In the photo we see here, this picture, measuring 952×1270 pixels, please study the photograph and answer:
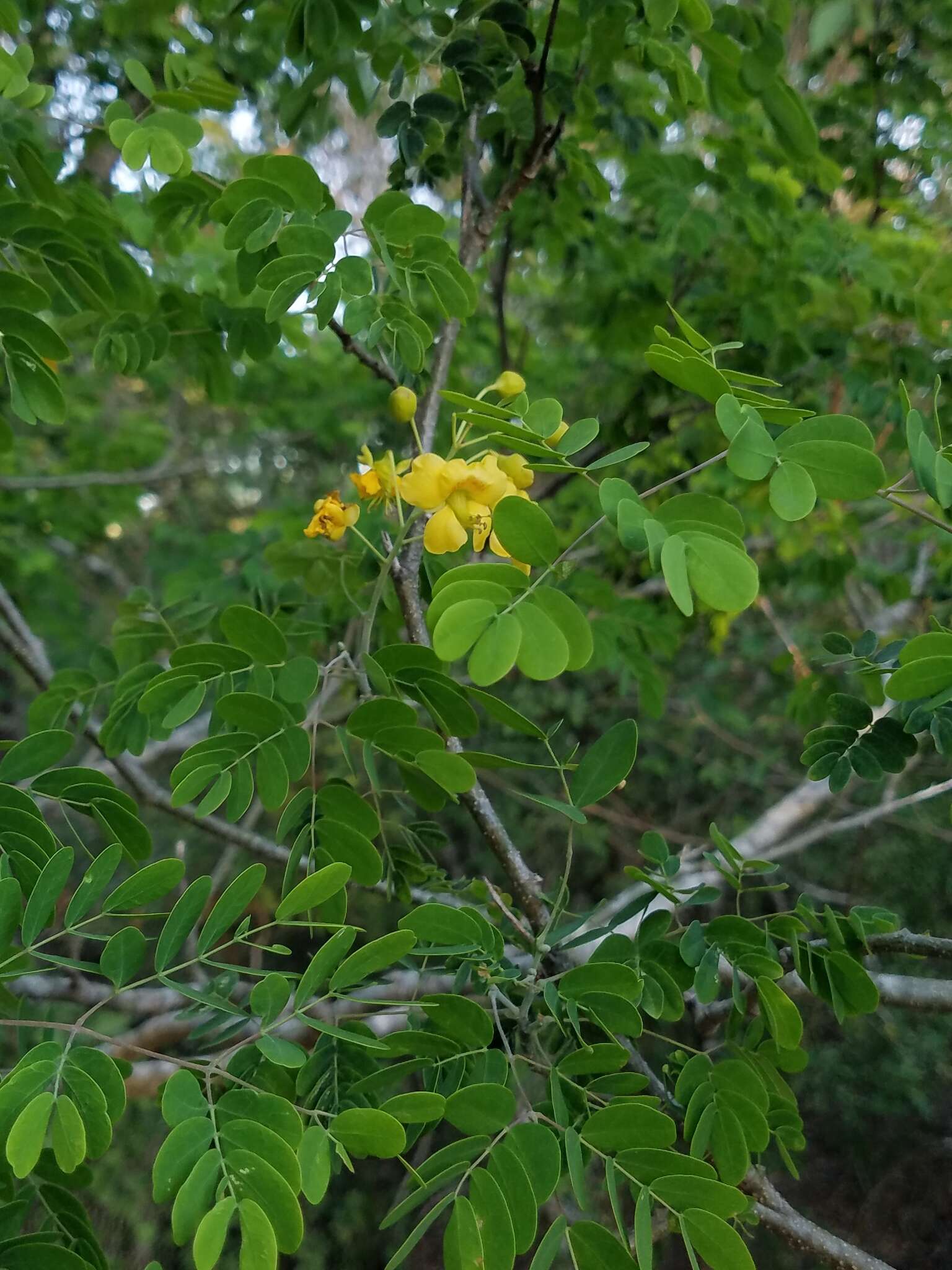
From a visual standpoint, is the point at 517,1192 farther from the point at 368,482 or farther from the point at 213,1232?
the point at 368,482

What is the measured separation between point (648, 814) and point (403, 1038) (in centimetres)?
279

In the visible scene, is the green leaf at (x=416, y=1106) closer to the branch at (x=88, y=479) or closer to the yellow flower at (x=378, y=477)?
the yellow flower at (x=378, y=477)

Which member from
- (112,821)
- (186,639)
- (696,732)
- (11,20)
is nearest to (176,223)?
(11,20)

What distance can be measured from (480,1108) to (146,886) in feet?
0.86

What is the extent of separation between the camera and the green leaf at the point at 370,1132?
474 millimetres

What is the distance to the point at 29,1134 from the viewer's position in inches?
17.7

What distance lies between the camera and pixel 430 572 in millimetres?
867

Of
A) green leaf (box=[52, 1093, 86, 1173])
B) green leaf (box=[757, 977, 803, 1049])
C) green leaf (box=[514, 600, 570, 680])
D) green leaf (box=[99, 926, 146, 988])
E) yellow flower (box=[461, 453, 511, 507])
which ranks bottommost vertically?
green leaf (box=[757, 977, 803, 1049])

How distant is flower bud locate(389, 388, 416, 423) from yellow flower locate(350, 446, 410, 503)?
0.05 meters

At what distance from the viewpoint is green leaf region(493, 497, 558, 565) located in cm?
52

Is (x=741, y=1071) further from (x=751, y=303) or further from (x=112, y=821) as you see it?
(x=751, y=303)

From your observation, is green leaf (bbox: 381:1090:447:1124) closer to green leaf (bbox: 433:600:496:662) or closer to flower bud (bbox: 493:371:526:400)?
green leaf (bbox: 433:600:496:662)

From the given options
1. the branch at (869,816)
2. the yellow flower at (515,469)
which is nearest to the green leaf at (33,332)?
the yellow flower at (515,469)

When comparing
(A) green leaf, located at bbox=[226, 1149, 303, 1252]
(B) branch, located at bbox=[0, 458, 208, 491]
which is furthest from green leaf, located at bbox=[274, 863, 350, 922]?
(B) branch, located at bbox=[0, 458, 208, 491]
